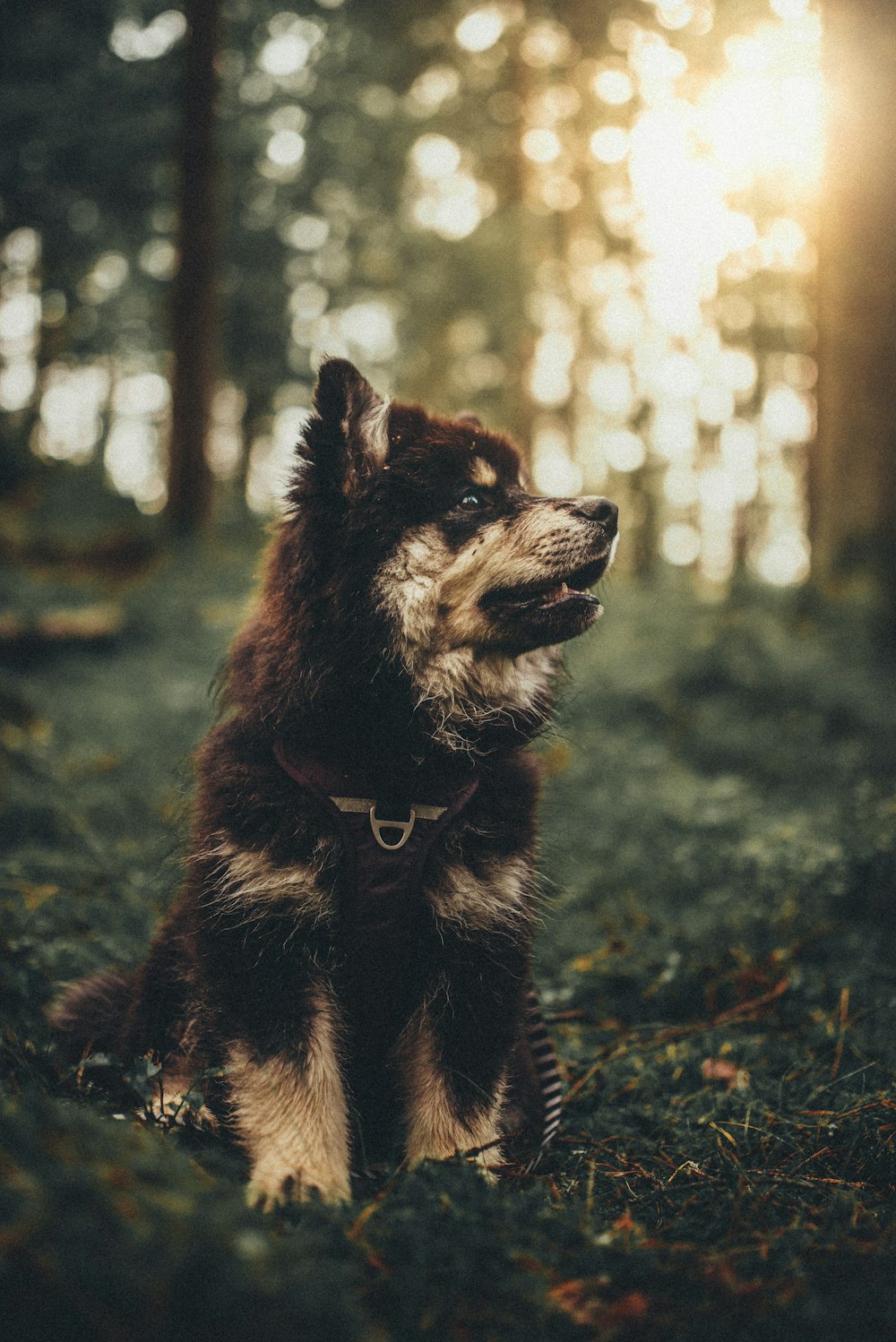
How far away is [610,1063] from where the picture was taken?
326 centimetres

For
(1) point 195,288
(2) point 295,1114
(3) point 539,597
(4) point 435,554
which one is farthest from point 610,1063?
(1) point 195,288

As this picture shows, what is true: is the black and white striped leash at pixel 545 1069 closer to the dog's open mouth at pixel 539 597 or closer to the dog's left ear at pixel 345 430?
the dog's open mouth at pixel 539 597

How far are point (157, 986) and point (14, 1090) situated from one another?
0.51m

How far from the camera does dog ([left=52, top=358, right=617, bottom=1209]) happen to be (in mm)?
2418

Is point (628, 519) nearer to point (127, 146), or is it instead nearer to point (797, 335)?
point (797, 335)

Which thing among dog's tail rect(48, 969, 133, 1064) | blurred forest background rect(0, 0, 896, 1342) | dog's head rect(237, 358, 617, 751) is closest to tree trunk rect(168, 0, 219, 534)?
blurred forest background rect(0, 0, 896, 1342)

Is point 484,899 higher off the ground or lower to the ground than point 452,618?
lower

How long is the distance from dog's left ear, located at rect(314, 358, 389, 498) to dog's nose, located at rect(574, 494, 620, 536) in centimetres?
74

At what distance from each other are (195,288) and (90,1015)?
11.9 meters

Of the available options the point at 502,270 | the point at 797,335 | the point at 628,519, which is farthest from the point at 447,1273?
the point at 628,519

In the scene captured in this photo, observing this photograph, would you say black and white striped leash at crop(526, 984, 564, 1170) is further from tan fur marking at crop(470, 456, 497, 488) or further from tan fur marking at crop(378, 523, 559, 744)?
tan fur marking at crop(470, 456, 497, 488)

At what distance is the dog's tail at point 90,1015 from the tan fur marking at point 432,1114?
106 centimetres

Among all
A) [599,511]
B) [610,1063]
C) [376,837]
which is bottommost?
[610,1063]

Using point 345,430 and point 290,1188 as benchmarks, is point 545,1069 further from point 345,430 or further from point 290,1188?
point 345,430
